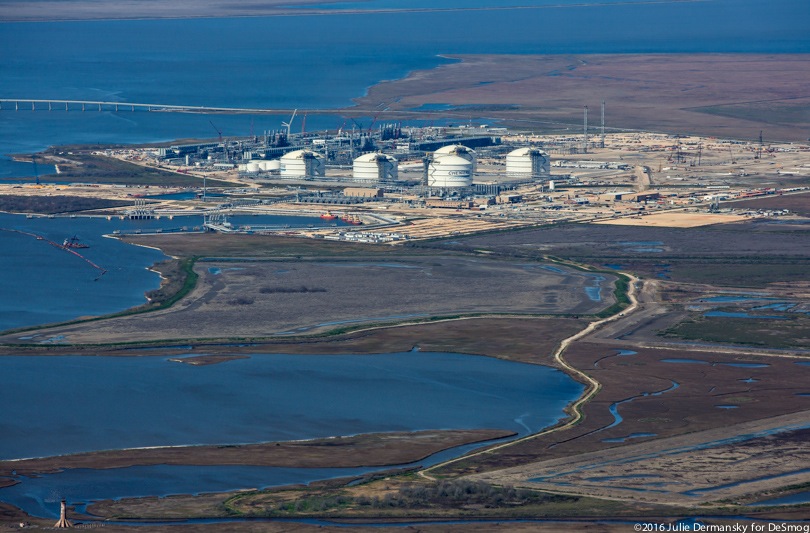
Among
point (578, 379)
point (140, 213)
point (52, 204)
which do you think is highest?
point (52, 204)

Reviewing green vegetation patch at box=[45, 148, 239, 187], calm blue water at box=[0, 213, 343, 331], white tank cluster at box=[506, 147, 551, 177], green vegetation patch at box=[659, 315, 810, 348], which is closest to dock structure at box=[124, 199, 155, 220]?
calm blue water at box=[0, 213, 343, 331]

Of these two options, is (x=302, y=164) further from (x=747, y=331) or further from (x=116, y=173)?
(x=747, y=331)

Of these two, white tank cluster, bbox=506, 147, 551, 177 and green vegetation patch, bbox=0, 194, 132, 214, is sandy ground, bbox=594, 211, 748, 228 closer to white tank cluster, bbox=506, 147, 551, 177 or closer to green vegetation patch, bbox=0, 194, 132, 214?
white tank cluster, bbox=506, 147, 551, 177

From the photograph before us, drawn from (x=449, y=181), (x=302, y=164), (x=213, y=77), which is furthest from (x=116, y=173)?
(x=213, y=77)

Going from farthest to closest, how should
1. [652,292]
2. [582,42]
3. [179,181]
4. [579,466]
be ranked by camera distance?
[582,42]
[179,181]
[652,292]
[579,466]

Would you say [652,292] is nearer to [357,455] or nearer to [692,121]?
[357,455]

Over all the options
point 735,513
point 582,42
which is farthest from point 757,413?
point 582,42
